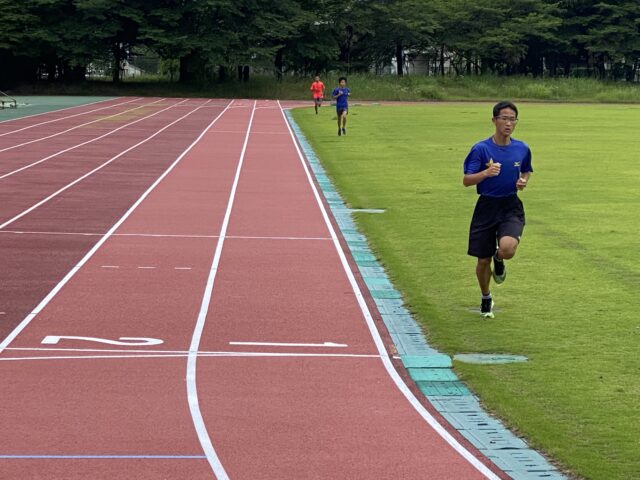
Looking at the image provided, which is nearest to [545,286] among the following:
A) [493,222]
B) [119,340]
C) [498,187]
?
[493,222]

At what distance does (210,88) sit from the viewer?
71.8 metres

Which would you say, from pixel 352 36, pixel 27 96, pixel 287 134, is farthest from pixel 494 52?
pixel 287 134

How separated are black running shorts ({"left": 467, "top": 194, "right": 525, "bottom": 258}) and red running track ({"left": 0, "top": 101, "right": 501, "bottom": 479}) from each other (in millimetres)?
1225

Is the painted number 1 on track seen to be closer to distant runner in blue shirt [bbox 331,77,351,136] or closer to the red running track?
the red running track

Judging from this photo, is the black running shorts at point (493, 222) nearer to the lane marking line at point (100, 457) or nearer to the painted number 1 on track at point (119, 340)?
the painted number 1 on track at point (119, 340)

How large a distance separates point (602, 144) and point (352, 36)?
51321mm

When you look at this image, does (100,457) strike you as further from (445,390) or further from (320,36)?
(320,36)

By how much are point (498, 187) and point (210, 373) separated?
3197mm

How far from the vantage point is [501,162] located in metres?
9.72

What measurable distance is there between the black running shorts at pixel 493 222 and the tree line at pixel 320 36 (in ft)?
197

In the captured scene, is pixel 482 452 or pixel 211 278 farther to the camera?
pixel 211 278

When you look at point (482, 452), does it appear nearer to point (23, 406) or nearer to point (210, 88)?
point (23, 406)

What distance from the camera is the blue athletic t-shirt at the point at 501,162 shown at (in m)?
9.68

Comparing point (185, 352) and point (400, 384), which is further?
point (185, 352)
